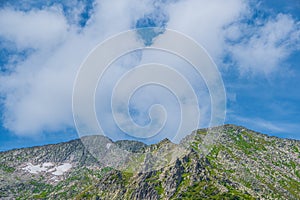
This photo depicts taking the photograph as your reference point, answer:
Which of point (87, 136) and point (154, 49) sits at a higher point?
point (154, 49)

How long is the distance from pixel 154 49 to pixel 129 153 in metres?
9.95

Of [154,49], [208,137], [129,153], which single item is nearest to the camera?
[154,49]

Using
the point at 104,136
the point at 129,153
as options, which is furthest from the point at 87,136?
the point at 129,153

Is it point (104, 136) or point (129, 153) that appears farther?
point (129, 153)

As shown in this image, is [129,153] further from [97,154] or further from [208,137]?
[208,137]

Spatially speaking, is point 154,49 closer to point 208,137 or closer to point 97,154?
point 208,137

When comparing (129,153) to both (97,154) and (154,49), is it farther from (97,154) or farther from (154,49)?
(154,49)

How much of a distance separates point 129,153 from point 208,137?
748 cm

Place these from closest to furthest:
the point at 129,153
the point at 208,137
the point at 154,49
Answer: the point at 154,49 → the point at 208,137 → the point at 129,153

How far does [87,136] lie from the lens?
23.9m

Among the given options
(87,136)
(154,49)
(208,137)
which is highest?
(154,49)

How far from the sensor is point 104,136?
76.4 feet

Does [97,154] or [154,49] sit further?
[97,154]

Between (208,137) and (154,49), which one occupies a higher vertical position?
(154,49)
